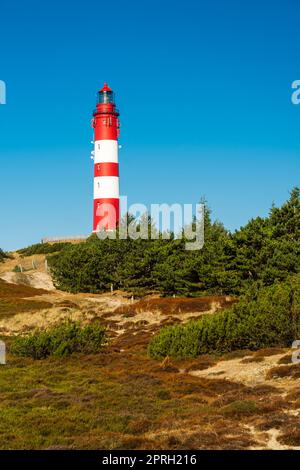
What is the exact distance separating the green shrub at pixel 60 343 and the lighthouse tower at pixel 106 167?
125 feet

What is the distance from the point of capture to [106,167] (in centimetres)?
7012

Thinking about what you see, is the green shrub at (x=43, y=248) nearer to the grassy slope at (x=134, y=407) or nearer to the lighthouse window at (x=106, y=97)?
the lighthouse window at (x=106, y=97)

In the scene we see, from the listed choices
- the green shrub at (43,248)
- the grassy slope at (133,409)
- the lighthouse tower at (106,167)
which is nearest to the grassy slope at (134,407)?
the grassy slope at (133,409)

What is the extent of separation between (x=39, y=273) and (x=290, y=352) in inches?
2409

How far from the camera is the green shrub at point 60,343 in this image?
30.9 m

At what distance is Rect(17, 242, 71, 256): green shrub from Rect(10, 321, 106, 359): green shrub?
67.3 meters

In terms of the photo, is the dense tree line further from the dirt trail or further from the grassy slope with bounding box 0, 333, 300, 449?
the grassy slope with bounding box 0, 333, 300, 449

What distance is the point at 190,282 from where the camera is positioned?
177 feet

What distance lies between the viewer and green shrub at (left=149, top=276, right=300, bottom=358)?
28.4 m

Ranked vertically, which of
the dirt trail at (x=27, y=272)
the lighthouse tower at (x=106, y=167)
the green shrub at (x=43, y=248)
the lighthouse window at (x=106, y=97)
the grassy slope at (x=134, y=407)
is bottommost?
the grassy slope at (x=134, y=407)

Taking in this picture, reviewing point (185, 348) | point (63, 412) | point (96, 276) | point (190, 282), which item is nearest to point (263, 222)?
point (190, 282)

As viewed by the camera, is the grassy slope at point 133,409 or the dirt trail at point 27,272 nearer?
the grassy slope at point 133,409

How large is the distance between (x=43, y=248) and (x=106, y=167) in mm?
37079

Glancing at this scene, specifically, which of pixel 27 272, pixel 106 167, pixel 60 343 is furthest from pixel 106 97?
pixel 60 343
